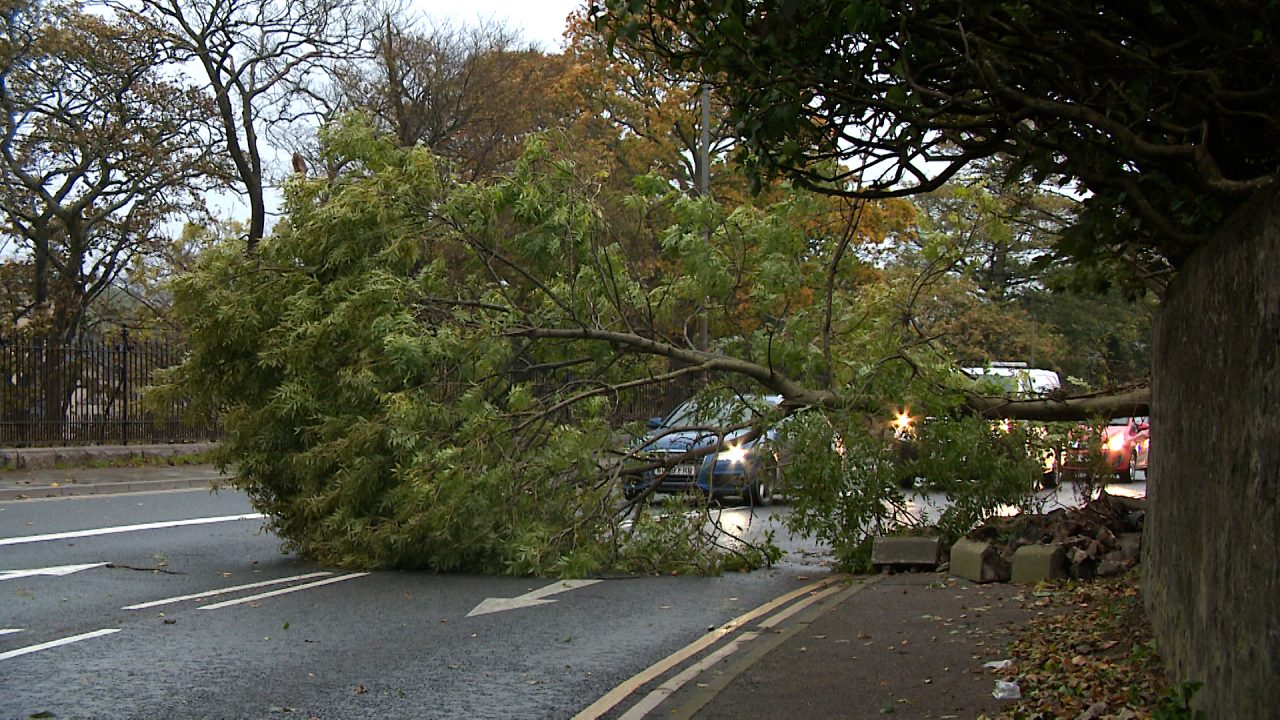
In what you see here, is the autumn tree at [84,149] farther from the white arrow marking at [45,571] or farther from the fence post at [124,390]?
the white arrow marking at [45,571]

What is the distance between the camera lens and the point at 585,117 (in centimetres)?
3603

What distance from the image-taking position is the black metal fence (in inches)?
840

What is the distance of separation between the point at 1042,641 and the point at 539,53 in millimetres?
36061

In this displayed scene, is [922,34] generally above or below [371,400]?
above

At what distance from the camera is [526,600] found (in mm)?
10344

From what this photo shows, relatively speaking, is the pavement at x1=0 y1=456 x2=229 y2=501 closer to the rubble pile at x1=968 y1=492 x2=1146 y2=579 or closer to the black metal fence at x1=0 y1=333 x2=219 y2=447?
the black metal fence at x1=0 y1=333 x2=219 y2=447

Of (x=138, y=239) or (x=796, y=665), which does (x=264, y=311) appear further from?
(x=138, y=239)

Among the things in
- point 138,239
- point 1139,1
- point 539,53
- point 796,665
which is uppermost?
point 539,53

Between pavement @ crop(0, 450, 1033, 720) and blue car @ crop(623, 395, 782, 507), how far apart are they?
140cm

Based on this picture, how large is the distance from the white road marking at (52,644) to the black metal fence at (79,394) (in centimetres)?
1246

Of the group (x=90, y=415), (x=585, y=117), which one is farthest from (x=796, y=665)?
(x=585, y=117)

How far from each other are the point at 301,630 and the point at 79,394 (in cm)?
1623

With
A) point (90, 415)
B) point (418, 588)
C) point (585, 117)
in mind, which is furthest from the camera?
point (585, 117)

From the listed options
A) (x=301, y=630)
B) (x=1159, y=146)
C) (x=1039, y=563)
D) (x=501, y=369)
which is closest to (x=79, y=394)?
(x=501, y=369)
